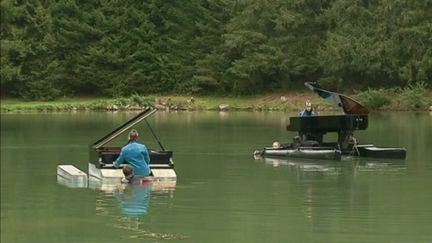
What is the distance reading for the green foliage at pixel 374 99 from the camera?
175 feet

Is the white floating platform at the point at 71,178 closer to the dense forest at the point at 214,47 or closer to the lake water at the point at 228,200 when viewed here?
the lake water at the point at 228,200

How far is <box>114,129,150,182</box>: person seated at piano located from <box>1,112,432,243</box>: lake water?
2.04 feet

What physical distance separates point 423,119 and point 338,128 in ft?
64.0

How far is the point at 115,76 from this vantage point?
64.5 meters

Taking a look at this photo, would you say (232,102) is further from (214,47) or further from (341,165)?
(341,165)

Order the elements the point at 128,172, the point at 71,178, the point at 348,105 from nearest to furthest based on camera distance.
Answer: the point at 128,172 → the point at 71,178 → the point at 348,105

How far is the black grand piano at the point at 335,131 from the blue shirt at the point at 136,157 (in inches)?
293

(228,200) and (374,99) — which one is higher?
(374,99)

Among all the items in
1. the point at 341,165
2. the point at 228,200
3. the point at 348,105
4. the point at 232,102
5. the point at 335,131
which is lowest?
the point at 228,200

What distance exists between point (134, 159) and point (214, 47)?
45974 millimetres

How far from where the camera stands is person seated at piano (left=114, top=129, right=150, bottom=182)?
1881 centimetres

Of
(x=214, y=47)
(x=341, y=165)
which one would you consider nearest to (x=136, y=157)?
(x=341, y=165)

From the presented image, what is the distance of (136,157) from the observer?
1886 cm

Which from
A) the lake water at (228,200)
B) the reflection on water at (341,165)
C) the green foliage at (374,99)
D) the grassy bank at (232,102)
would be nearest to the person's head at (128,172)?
the lake water at (228,200)
